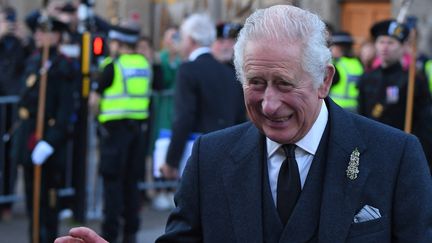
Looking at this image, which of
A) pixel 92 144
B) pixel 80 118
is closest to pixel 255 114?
pixel 80 118

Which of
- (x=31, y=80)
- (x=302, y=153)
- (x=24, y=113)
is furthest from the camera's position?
(x=24, y=113)

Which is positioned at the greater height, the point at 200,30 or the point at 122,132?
the point at 200,30

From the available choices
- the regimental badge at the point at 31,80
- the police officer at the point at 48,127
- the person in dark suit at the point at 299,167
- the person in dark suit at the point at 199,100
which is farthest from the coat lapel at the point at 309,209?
the regimental badge at the point at 31,80

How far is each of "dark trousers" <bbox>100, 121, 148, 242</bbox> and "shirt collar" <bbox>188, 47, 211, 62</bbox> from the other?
1.36 m

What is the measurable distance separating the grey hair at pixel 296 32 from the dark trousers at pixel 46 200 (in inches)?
250

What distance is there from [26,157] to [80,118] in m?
1.49

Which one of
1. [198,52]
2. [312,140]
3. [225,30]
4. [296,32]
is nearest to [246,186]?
[312,140]

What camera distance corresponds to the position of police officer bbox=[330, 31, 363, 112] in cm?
1146

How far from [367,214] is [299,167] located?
271 mm

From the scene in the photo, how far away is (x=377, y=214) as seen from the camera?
10.4 ft

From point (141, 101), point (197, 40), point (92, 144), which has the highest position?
point (197, 40)

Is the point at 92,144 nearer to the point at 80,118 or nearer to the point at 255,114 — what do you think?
the point at 80,118

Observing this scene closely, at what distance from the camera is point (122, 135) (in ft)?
31.5

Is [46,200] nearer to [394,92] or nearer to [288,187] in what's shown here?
[394,92]
